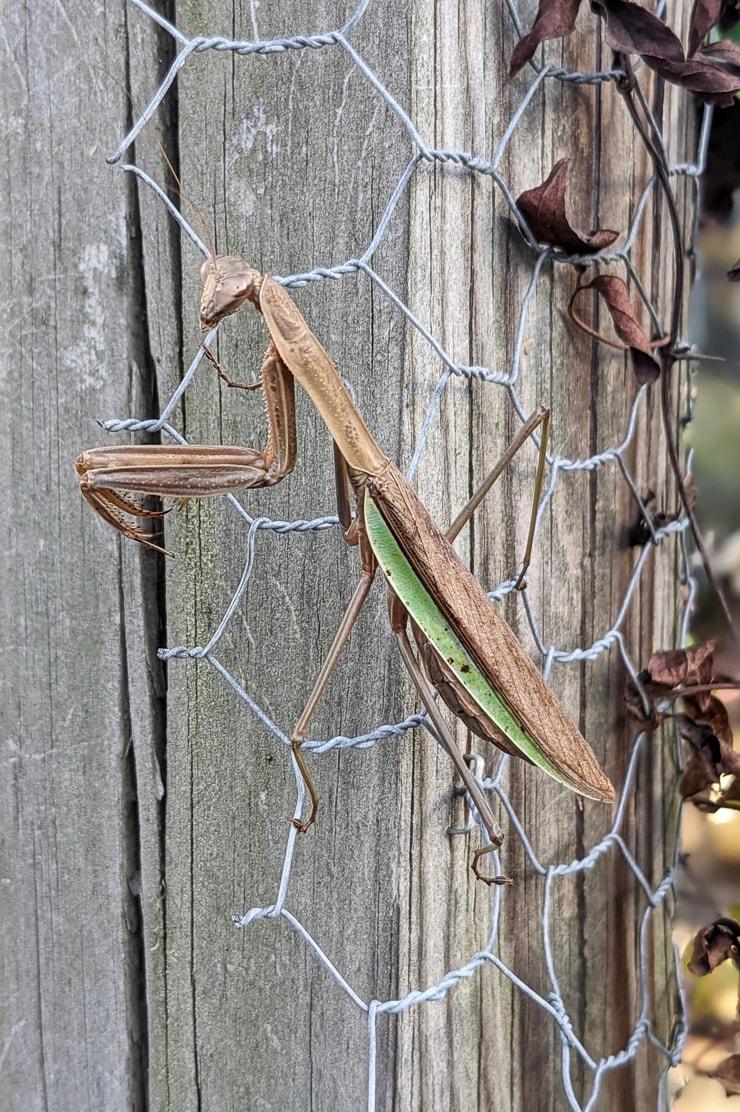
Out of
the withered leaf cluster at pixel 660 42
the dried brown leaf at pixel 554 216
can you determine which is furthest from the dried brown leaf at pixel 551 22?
the dried brown leaf at pixel 554 216

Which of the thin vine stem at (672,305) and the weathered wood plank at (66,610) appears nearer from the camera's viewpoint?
the weathered wood plank at (66,610)

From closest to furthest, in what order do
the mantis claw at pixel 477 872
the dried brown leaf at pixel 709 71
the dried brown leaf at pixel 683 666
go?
the mantis claw at pixel 477 872 → the dried brown leaf at pixel 709 71 → the dried brown leaf at pixel 683 666

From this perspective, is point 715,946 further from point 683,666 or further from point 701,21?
point 701,21

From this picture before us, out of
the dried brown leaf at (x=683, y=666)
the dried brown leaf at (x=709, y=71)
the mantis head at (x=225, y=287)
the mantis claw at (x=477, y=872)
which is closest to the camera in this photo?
the mantis head at (x=225, y=287)

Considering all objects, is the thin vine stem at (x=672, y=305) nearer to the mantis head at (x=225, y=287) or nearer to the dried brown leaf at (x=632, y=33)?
the dried brown leaf at (x=632, y=33)

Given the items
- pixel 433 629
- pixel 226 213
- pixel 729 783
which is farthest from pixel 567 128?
pixel 729 783

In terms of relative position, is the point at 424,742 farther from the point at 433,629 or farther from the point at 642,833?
the point at 642,833

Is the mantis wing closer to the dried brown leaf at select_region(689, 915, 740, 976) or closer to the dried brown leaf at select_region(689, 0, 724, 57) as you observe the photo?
the dried brown leaf at select_region(689, 915, 740, 976)
